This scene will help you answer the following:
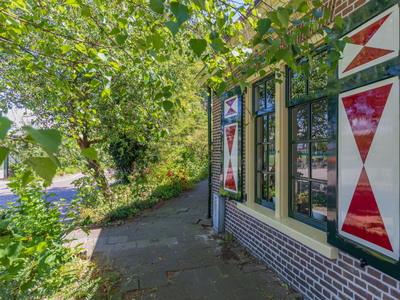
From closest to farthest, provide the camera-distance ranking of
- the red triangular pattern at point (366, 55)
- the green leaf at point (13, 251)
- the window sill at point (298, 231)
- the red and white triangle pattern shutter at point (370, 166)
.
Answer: the green leaf at point (13, 251), the red and white triangle pattern shutter at point (370, 166), the red triangular pattern at point (366, 55), the window sill at point (298, 231)

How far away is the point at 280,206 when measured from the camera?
3.02 m

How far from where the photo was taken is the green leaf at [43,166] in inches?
24.2

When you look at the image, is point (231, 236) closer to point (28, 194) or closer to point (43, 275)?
point (43, 275)

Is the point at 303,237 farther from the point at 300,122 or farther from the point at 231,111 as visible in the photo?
the point at 231,111

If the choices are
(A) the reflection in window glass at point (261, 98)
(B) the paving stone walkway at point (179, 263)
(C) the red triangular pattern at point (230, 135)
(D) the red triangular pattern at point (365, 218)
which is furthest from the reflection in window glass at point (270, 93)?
(B) the paving stone walkway at point (179, 263)

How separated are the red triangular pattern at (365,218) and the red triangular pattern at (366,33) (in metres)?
1.10

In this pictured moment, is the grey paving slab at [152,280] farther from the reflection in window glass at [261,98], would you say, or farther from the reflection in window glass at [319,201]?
the reflection in window glass at [261,98]

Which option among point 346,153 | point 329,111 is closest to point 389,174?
point 346,153

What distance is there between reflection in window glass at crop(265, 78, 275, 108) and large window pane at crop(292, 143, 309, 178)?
780mm

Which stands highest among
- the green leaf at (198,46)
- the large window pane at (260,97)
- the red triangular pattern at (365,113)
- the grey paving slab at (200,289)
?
the large window pane at (260,97)

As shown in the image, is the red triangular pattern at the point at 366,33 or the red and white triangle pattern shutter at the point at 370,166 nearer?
the red and white triangle pattern shutter at the point at 370,166

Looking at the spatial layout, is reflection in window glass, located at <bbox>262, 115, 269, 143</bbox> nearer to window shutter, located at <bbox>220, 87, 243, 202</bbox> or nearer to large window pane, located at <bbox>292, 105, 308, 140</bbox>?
window shutter, located at <bbox>220, 87, 243, 202</bbox>

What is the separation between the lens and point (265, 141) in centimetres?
363

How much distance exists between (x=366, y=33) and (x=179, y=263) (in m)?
3.53
